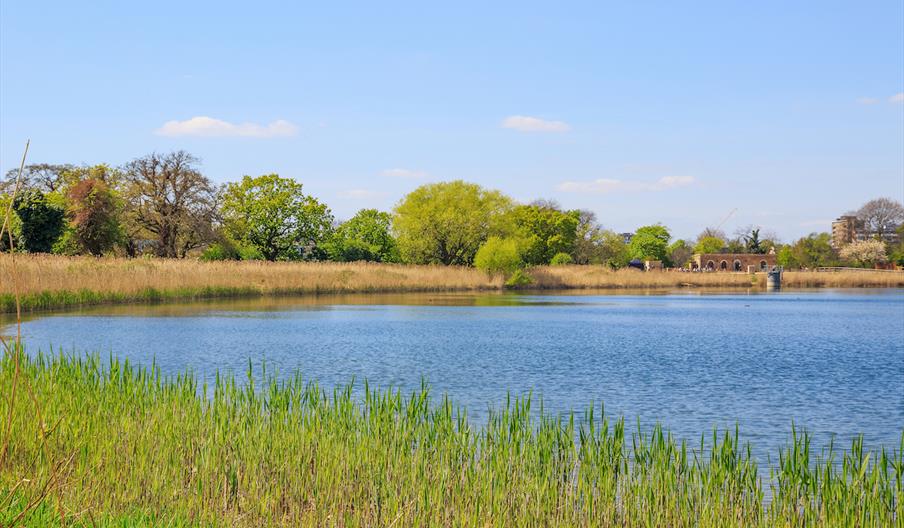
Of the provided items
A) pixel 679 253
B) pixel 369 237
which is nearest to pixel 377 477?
pixel 369 237

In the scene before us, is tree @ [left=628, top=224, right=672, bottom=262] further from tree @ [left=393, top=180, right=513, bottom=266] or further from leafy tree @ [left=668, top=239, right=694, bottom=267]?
tree @ [left=393, top=180, right=513, bottom=266]

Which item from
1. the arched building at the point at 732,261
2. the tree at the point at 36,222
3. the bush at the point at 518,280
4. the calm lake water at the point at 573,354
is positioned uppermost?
the tree at the point at 36,222

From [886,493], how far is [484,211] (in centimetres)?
7334

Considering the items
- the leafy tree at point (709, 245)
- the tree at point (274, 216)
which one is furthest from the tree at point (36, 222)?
the leafy tree at point (709, 245)

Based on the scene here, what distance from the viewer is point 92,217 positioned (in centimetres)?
5544

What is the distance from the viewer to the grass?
6945mm

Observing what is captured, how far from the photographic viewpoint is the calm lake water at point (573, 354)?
1477 centimetres

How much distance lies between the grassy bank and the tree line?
17.9ft

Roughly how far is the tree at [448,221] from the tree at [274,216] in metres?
8.16

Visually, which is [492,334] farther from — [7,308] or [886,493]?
[886,493]

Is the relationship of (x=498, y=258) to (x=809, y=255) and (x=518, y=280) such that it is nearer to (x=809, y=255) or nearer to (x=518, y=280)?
(x=518, y=280)

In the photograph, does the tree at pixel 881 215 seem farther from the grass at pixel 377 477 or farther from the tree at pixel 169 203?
the grass at pixel 377 477

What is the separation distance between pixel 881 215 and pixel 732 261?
29.1 m

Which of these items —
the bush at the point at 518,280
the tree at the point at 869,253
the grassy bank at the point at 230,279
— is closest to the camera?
the grassy bank at the point at 230,279
